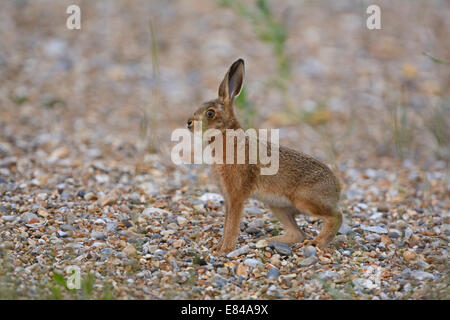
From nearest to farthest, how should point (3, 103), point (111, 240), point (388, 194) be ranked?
point (111, 240), point (388, 194), point (3, 103)

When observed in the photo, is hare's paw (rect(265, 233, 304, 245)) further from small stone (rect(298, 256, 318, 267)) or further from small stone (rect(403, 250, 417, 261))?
small stone (rect(403, 250, 417, 261))

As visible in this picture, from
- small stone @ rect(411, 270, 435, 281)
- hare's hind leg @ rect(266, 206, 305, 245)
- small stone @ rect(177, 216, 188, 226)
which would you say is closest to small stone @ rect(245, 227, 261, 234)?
hare's hind leg @ rect(266, 206, 305, 245)

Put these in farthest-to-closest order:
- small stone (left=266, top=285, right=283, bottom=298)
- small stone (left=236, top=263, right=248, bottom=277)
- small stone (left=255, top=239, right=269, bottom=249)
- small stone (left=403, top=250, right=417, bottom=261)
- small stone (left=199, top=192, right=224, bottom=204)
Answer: small stone (left=199, top=192, right=224, bottom=204) → small stone (left=255, top=239, right=269, bottom=249) → small stone (left=403, top=250, right=417, bottom=261) → small stone (left=236, top=263, right=248, bottom=277) → small stone (left=266, top=285, right=283, bottom=298)

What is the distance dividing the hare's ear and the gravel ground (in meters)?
1.15

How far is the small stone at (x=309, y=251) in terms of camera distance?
6.23 m

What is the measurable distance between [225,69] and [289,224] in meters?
6.39

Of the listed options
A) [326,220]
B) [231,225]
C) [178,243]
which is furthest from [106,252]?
[326,220]

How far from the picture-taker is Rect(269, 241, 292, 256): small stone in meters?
6.30

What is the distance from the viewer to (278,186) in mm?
6453

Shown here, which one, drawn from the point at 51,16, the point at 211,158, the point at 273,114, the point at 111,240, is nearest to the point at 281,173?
the point at 211,158

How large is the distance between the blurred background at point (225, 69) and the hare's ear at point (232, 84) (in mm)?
2281
